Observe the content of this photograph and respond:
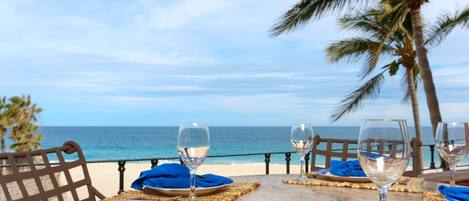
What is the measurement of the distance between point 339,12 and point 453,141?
6.15m

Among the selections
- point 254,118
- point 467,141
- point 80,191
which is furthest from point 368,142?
→ point 254,118

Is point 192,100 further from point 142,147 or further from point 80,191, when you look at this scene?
point 80,191

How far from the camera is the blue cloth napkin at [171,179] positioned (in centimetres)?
140

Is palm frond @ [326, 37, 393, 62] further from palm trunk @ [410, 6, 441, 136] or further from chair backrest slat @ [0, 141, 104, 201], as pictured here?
chair backrest slat @ [0, 141, 104, 201]

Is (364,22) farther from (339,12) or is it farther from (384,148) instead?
(384,148)

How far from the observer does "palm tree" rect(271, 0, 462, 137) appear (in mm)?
6816

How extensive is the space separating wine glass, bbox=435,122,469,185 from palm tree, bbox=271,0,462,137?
228 inches

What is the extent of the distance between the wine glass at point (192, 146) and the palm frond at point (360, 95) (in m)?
9.02

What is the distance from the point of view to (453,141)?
1.45 metres

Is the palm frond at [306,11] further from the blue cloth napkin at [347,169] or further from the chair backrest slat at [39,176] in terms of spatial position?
the chair backrest slat at [39,176]

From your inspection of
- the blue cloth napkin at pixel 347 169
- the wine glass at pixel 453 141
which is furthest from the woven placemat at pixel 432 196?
the blue cloth napkin at pixel 347 169

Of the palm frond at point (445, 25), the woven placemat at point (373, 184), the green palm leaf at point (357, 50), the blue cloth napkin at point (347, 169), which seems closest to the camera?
the woven placemat at point (373, 184)

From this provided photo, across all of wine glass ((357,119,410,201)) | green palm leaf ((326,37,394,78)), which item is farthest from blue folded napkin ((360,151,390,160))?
green palm leaf ((326,37,394,78))

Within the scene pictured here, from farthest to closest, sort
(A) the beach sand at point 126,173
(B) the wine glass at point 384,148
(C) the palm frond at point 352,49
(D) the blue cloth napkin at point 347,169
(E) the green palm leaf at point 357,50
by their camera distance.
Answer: (A) the beach sand at point 126,173 < (C) the palm frond at point 352,49 < (E) the green palm leaf at point 357,50 < (D) the blue cloth napkin at point 347,169 < (B) the wine glass at point 384,148
